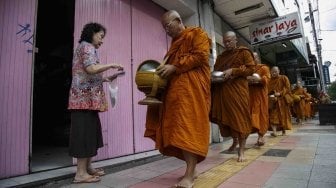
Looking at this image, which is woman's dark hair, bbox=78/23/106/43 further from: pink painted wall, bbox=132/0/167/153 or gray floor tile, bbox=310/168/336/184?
gray floor tile, bbox=310/168/336/184

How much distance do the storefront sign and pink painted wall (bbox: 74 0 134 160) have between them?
5.35 meters

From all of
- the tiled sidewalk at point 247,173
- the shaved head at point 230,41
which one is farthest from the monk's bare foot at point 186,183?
the shaved head at point 230,41

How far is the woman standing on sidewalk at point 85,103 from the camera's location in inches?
117

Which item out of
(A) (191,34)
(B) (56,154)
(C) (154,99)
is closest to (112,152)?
(B) (56,154)

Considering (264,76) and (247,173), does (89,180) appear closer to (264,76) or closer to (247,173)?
(247,173)

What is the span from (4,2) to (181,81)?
2100 millimetres

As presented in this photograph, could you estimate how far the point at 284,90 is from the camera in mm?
7398

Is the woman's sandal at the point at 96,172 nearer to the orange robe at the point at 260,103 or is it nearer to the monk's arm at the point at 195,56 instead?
the monk's arm at the point at 195,56

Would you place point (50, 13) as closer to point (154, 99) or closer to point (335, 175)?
point (154, 99)

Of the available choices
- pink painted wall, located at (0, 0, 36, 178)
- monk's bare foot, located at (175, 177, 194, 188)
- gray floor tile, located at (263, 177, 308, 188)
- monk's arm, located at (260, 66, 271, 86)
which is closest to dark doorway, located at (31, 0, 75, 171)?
pink painted wall, located at (0, 0, 36, 178)

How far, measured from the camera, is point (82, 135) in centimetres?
300

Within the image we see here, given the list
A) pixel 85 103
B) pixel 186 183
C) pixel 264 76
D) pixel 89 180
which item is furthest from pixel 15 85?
pixel 264 76

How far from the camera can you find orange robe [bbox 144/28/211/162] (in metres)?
2.54

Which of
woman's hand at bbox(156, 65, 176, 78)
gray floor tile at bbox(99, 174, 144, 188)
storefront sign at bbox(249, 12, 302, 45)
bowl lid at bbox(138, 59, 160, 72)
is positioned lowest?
gray floor tile at bbox(99, 174, 144, 188)
